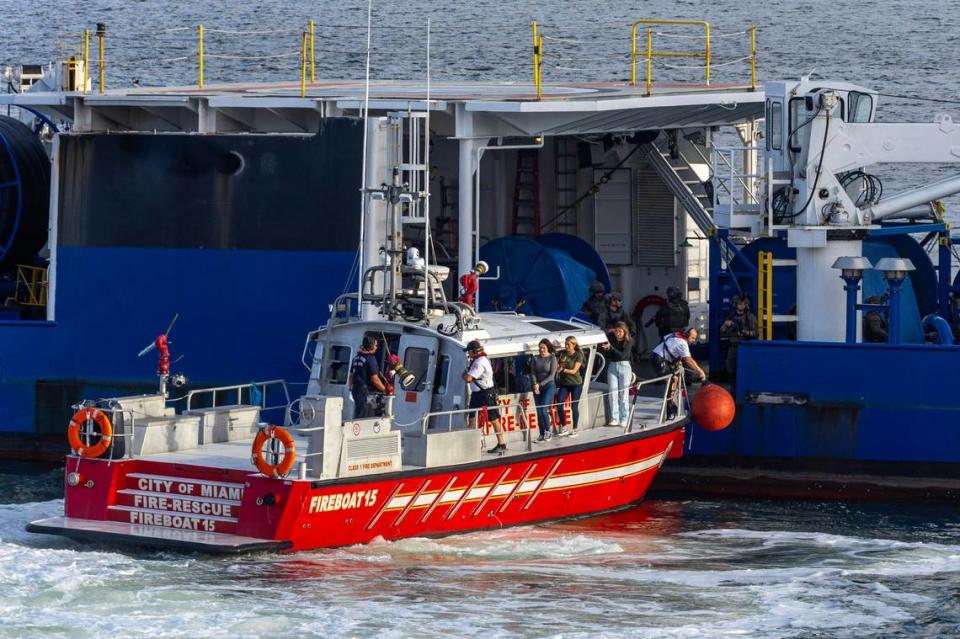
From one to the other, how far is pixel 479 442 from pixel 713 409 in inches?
153

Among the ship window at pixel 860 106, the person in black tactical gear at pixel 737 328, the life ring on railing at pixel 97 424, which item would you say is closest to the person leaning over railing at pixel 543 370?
the person in black tactical gear at pixel 737 328

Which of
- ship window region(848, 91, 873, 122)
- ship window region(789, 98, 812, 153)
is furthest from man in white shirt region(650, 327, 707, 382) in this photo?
ship window region(848, 91, 873, 122)

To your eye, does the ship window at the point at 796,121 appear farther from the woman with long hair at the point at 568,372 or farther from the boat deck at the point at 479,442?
the woman with long hair at the point at 568,372

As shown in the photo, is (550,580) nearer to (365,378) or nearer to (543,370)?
(543,370)

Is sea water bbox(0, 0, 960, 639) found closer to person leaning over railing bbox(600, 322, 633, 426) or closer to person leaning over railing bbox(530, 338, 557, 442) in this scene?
person leaning over railing bbox(600, 322, 633, 426)

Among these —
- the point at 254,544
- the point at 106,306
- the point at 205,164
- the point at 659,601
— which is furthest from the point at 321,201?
the point at 659,601

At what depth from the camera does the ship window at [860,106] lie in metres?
25.0

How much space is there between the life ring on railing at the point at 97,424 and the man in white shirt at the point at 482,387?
418cm

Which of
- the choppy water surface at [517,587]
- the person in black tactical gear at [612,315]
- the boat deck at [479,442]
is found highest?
the person in black tactical gear at [612,315]

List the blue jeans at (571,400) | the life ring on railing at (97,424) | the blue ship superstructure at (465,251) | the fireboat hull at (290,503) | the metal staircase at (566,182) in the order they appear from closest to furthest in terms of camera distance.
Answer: the fireboat hull at (290,503) < the life ring on railing at (97,424) < the blue jeans at (571,400) < the blue ship superstructure at (465,251) < the metal staircase at (566,182)

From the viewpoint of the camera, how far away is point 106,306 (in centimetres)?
2589

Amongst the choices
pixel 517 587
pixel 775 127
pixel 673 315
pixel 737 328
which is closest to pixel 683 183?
pixel 673 315

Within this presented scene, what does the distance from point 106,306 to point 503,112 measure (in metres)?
6.72

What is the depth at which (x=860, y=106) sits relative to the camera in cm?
2511
